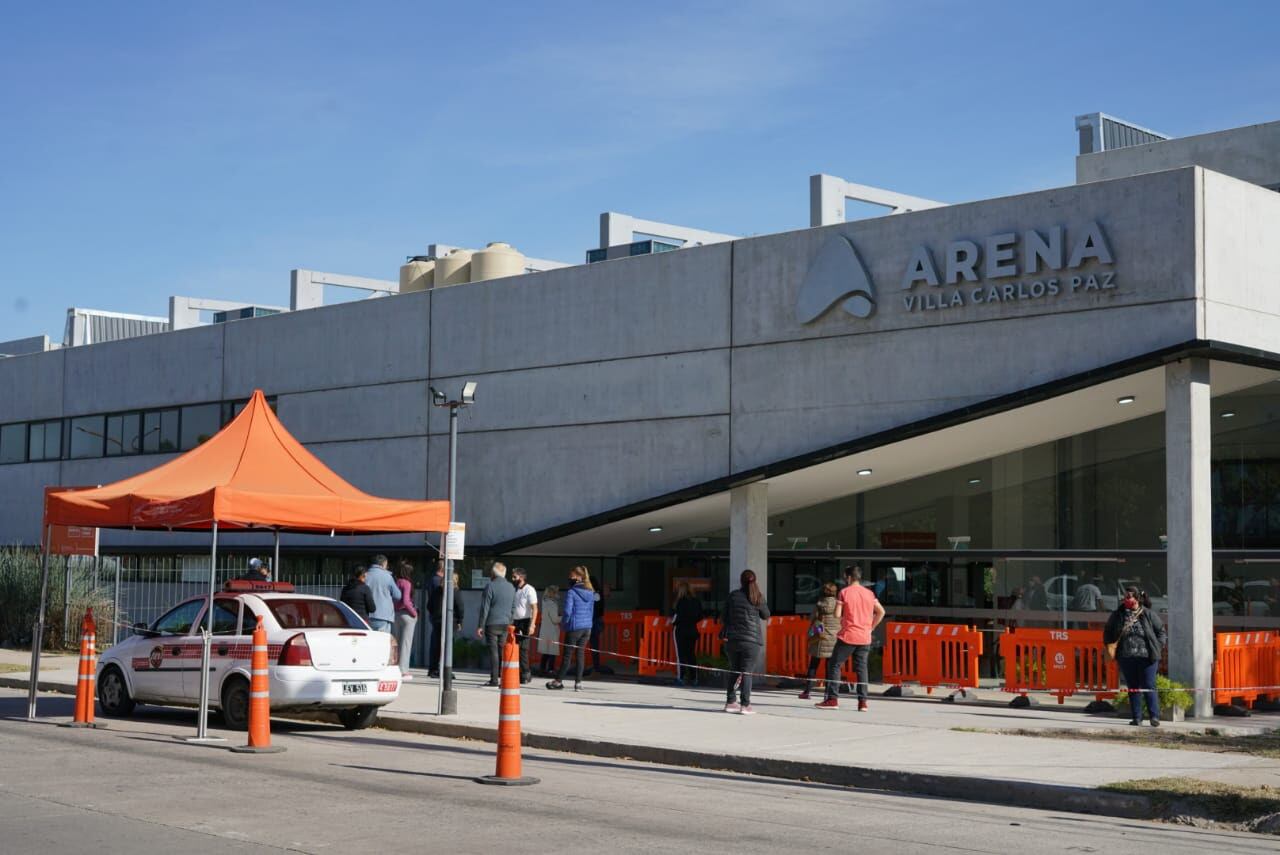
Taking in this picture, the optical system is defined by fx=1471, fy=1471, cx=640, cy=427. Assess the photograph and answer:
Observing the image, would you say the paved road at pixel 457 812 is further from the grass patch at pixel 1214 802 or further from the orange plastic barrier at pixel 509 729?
the grass patch at pixel 1214 802

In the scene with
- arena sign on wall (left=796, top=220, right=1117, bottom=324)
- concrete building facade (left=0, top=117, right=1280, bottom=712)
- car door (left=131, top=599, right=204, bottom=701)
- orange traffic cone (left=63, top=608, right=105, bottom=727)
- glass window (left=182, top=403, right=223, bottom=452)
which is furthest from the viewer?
glass window (left=182, top=403, right=223, bottom=452)

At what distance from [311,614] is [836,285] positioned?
32.7 ft

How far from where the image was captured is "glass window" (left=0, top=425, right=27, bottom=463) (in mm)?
39938

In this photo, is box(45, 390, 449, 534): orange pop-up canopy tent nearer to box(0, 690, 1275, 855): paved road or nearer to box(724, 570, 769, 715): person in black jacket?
box(0, 690, 1275, 855): paved road

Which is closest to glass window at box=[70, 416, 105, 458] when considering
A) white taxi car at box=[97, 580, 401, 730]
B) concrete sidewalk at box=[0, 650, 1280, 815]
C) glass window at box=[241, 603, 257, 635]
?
concrete sidewalk at box=[0, 650, 1280, 815]

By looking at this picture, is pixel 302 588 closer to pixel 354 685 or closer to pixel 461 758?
pixel 354 685

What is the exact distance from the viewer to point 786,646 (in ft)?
76.6

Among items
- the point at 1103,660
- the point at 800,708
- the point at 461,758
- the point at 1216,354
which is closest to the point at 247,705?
the point at 461,758

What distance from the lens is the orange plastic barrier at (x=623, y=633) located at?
26000mm

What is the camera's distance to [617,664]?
Result: 26641 mm

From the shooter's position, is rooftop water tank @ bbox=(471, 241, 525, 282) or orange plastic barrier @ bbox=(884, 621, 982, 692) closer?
orange plastic barrier @ bbox=(884, 621, 982, 692)

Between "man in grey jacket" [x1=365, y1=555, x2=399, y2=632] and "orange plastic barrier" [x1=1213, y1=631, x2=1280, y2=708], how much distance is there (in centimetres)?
1135

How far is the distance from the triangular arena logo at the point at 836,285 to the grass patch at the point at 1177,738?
7.83 meters

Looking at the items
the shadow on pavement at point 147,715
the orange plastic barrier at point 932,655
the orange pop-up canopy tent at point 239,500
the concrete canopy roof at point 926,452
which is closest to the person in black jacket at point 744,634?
the orange plastic barrier at point 932,655
